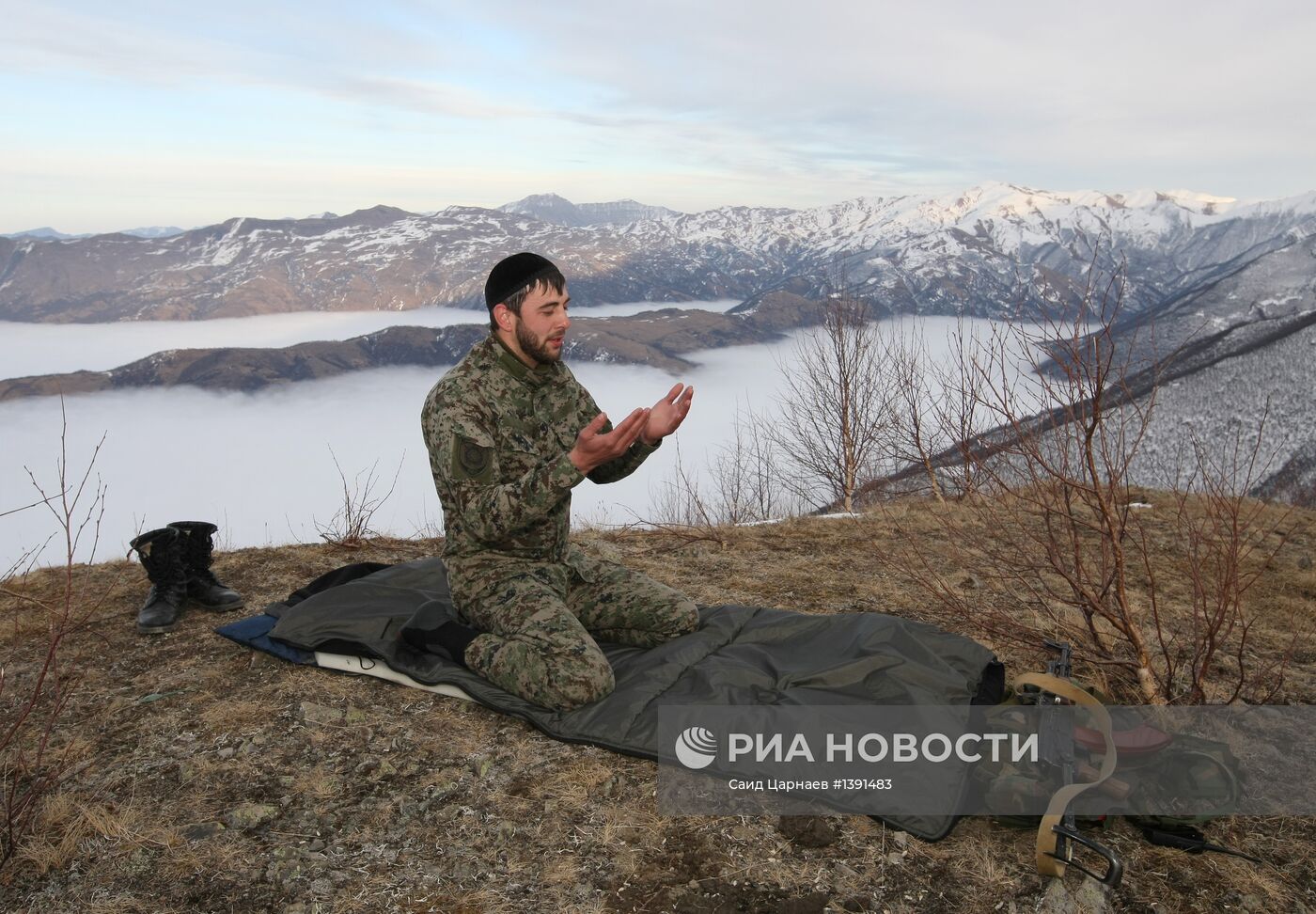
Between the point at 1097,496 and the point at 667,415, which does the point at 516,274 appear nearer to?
the point at 667,415

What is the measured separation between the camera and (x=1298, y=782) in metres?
3.43

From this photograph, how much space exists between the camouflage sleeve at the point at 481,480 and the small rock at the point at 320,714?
111cm

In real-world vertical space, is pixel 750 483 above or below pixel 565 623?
below

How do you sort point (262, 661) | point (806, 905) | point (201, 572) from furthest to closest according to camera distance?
1. point (201, 572)
2. point (262, 661)
3. point (806, 905)

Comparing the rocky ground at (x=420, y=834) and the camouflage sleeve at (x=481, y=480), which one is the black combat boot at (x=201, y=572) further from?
the camouflage sleeve at (x=481, y=480)

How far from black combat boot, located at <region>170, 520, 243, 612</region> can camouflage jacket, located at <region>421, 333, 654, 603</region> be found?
6.87 ft

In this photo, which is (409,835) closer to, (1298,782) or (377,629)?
(377,629)

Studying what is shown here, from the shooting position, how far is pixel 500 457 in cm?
437

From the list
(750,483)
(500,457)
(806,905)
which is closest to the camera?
(806,905)

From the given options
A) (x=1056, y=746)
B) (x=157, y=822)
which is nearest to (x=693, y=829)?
(x=1056, y=746)

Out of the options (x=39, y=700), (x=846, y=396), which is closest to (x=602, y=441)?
(x=39, y=700)

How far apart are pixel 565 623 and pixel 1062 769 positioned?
2.29 meters

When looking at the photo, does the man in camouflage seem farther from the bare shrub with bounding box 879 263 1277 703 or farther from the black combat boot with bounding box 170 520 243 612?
the black combat boot with bounding box 170 520 243 612

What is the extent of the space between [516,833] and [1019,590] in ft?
14.6
